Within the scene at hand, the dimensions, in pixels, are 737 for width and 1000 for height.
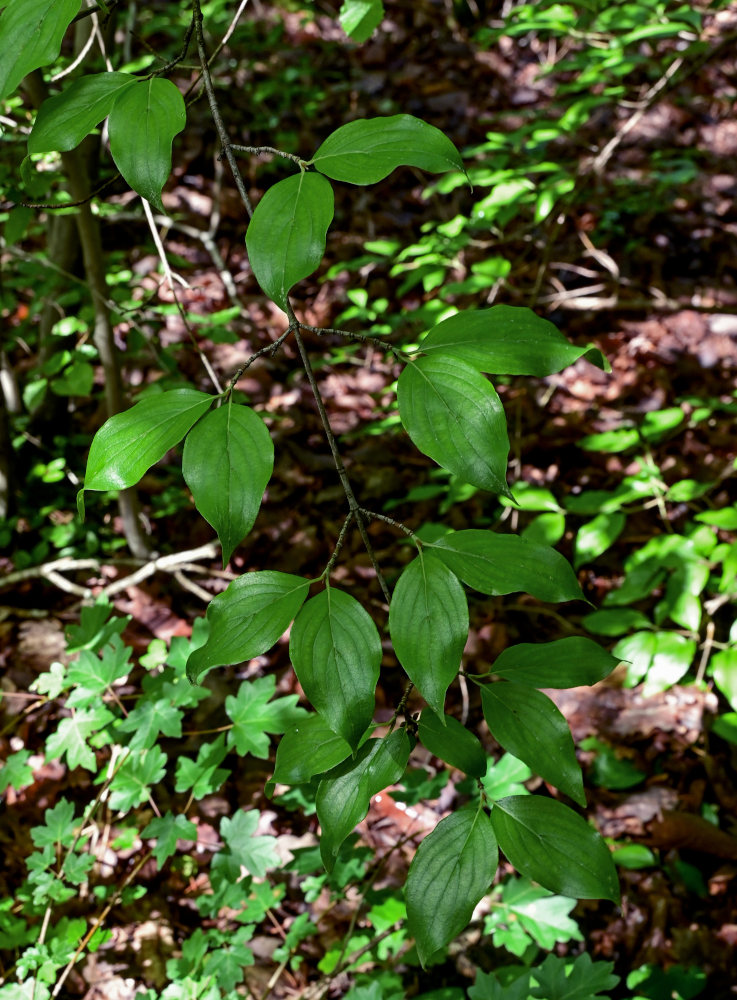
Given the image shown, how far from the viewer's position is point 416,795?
1400mm

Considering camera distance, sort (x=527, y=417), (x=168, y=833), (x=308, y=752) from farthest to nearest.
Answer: (x=527, y=417) → (x=168, y=833) → (x=308, y=752)

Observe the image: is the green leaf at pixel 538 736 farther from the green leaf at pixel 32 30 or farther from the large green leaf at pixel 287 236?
the green leaf at pixel 32 30

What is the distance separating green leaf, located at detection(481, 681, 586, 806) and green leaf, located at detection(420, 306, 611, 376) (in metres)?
0.30

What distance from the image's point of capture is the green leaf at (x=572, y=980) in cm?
104

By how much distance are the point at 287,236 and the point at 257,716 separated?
949 millimetres

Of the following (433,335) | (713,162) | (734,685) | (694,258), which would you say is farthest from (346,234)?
(433,335)

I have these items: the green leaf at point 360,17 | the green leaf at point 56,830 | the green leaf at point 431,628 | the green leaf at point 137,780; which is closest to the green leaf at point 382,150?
the green leaf at point 431,628

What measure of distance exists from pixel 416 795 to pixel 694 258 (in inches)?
126

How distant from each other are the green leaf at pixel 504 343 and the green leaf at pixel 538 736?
30 centimetres

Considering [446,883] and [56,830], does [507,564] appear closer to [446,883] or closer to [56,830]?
[446,883]

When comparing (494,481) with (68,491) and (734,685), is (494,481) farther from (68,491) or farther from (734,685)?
(68,491)

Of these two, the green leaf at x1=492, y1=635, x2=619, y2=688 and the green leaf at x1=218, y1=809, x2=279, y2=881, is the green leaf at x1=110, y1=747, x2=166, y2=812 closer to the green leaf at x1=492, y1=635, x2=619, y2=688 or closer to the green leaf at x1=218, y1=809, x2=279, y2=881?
the green leaf at x1=218, y1=809, x2=279, y2=881

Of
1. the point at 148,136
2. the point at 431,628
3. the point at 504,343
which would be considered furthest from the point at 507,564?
the point at 148,136

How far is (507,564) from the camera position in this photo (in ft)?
2.15
